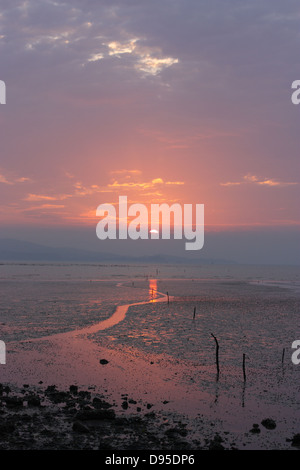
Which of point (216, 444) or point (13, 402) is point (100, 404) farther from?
point (216, 444)

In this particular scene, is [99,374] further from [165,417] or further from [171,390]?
[165,417]

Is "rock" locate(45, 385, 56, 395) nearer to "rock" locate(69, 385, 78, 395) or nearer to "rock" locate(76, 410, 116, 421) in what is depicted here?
"rock" locate(69, 385, 78, 395)

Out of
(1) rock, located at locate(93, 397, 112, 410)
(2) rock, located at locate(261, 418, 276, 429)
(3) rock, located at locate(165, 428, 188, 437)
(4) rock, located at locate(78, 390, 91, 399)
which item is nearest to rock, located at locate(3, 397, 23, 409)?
(4) rock, located at locate(78, 390, 91, 399)

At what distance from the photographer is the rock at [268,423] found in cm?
1880

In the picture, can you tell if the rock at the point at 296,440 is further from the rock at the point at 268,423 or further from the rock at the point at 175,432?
the rock at the point at 175,432

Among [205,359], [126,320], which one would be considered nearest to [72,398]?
[205,359]

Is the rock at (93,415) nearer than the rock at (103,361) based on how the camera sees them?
Yes

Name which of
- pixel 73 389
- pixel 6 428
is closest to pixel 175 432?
pixel 6 428

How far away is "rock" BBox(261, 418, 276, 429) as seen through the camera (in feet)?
61.7

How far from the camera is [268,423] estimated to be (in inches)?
747

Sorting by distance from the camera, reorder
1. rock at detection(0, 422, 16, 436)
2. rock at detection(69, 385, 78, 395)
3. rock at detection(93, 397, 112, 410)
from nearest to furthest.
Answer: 1. rock at detection(0, 422, 16, 436)
2. rock at detection(93, 397, 112, 410)
3. rock at detection(69, 385, 78, 395)

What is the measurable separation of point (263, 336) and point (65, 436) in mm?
30704

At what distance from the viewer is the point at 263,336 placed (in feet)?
140

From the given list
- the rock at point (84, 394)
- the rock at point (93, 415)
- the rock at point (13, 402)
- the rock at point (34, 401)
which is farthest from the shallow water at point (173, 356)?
the rock at point (13, 402)
